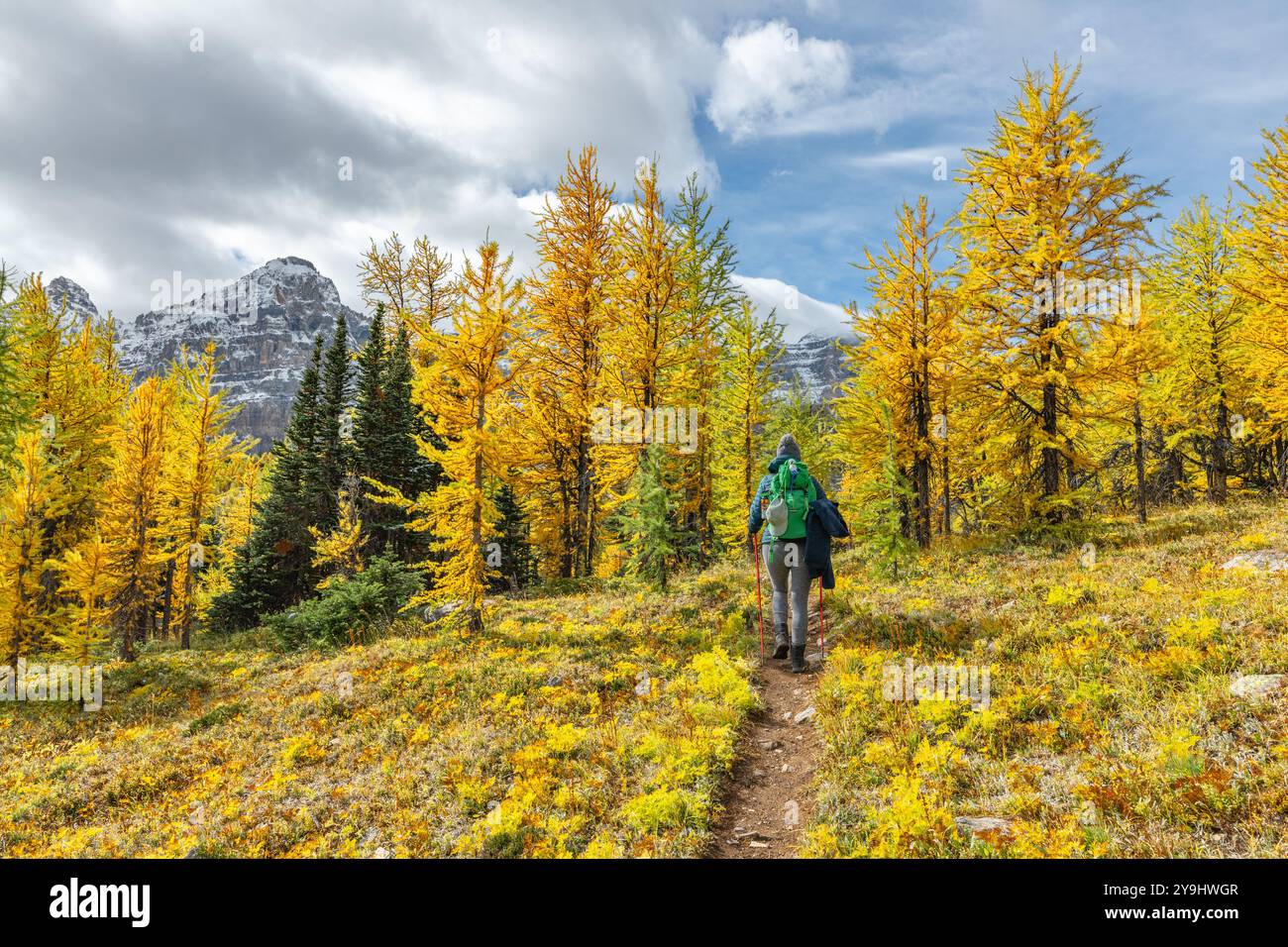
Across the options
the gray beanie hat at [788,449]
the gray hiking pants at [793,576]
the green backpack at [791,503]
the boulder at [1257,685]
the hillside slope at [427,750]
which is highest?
the gray beanie hat at [788,449]

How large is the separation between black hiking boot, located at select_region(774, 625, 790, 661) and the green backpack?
1.65 metres

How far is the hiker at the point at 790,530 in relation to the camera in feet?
28.5

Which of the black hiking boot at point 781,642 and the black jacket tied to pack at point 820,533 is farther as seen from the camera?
the black hiking boot at point 781,642

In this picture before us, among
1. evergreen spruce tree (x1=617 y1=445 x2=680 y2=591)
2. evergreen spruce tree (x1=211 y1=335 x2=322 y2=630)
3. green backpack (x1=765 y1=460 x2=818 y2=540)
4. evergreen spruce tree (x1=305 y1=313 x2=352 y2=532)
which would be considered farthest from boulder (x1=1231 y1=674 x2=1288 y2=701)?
evergreen spruce tree (x1=211 y1=335 x2=322 y2=630)

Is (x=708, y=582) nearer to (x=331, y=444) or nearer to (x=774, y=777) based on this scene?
(x=774, y=777)

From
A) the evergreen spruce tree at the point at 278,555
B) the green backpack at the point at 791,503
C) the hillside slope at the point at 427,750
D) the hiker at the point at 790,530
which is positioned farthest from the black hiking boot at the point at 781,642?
the evergreen spruce tree at the point at 278,555

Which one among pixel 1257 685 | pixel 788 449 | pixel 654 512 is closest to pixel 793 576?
pixel 788 449

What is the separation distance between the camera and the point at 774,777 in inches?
245

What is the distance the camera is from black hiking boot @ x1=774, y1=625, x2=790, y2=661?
9.30 metres

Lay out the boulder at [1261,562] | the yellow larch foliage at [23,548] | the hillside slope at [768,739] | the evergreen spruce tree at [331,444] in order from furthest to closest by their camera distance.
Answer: the evergreen spruce tree at [331,444]
the yellow larch foliage at [23,548]
the boulder at [1261,562]
the hillside slope at [768,739]

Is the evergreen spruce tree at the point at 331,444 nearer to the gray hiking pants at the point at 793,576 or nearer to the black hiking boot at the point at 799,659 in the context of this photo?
the gray hiking pants at the point at 793,576

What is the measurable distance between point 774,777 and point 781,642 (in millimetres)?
3256

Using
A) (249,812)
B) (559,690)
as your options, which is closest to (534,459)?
(559,690)
